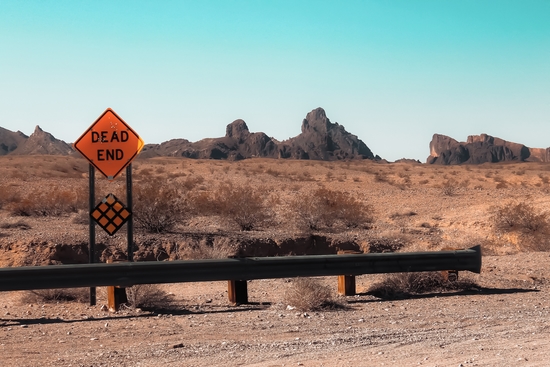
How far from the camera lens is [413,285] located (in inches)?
487

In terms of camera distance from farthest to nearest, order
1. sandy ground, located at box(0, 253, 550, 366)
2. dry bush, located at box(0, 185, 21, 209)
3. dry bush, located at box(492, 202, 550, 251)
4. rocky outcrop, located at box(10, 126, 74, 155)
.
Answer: rocky outcrop, located at box(10, 126, 74, 155), dry bush, located at box(0, 185, 21, 209), dry bush, located at box(492, 202, 550, 251), sandy ground, located at box(0, 253, 550, 366)

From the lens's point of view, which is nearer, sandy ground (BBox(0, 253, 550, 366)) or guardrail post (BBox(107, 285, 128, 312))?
sandy ground (BBox(0, 253, 550, 366))

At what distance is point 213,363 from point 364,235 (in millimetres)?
14419

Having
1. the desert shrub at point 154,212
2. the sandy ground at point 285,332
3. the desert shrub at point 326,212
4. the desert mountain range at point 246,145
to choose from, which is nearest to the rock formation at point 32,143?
the desert mountain range at point 246,145

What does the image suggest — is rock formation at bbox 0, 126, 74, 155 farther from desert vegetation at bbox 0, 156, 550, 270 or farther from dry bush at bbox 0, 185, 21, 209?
desert vegetation at bbox 0, 156, 550, 270

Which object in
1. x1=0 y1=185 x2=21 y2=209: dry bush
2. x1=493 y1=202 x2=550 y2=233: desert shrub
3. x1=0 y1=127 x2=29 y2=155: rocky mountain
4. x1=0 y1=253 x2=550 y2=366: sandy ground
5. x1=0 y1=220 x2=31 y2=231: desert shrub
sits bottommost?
x1=0 y1=253 x2=550 y2=366: sandy ground

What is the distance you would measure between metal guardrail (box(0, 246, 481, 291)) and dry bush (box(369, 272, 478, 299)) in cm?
30

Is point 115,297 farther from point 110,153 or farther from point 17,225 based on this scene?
point 17,225

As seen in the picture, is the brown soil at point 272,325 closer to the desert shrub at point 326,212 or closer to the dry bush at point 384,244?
the dry bush at point 384,244

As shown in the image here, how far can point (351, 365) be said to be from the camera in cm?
704

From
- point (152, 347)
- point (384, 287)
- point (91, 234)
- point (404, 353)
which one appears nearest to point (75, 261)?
point (91, 234)

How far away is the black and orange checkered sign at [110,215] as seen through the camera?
11.3 meters

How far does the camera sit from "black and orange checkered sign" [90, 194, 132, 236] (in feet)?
37.0

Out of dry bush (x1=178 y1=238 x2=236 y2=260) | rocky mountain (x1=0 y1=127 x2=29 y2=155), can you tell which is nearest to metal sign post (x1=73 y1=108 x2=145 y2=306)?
dry bush (x1=178 y1=238 x2=236 y2=260)
